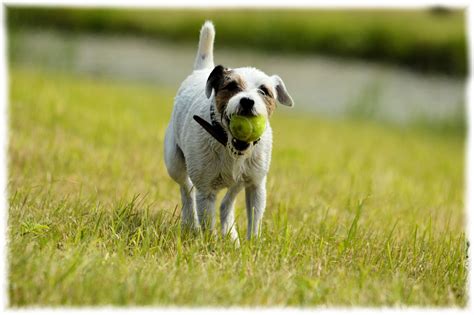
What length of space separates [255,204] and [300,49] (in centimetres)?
1597

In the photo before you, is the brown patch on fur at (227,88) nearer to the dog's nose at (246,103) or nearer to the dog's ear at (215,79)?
the dog's ear at (215,79)

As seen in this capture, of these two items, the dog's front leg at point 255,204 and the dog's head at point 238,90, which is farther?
the dog's front leg at point 255,204

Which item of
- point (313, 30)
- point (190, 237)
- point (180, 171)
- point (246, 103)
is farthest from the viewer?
point (313, 30)

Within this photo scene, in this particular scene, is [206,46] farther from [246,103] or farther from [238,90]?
[246,103]

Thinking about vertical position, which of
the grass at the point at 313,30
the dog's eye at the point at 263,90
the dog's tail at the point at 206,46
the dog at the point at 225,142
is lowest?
the dog at the point at 225,142

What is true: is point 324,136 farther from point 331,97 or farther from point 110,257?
point 110,257

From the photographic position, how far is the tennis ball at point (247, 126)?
439cm

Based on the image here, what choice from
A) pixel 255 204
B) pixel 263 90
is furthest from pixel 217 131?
pixel 255 204

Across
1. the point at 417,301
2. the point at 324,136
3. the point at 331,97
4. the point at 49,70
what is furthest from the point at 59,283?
the point at 331,97

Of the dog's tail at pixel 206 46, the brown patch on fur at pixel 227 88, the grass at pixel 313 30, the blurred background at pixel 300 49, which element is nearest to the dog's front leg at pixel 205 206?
the brown patch on fur at pixel 227 88

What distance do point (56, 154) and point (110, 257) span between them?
3.61 m

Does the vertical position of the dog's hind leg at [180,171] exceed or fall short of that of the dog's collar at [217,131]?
it falls short

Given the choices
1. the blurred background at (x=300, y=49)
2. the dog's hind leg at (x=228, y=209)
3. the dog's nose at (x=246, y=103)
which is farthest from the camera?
the blurred background at (x=300, y=49)

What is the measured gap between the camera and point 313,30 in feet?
69.3
